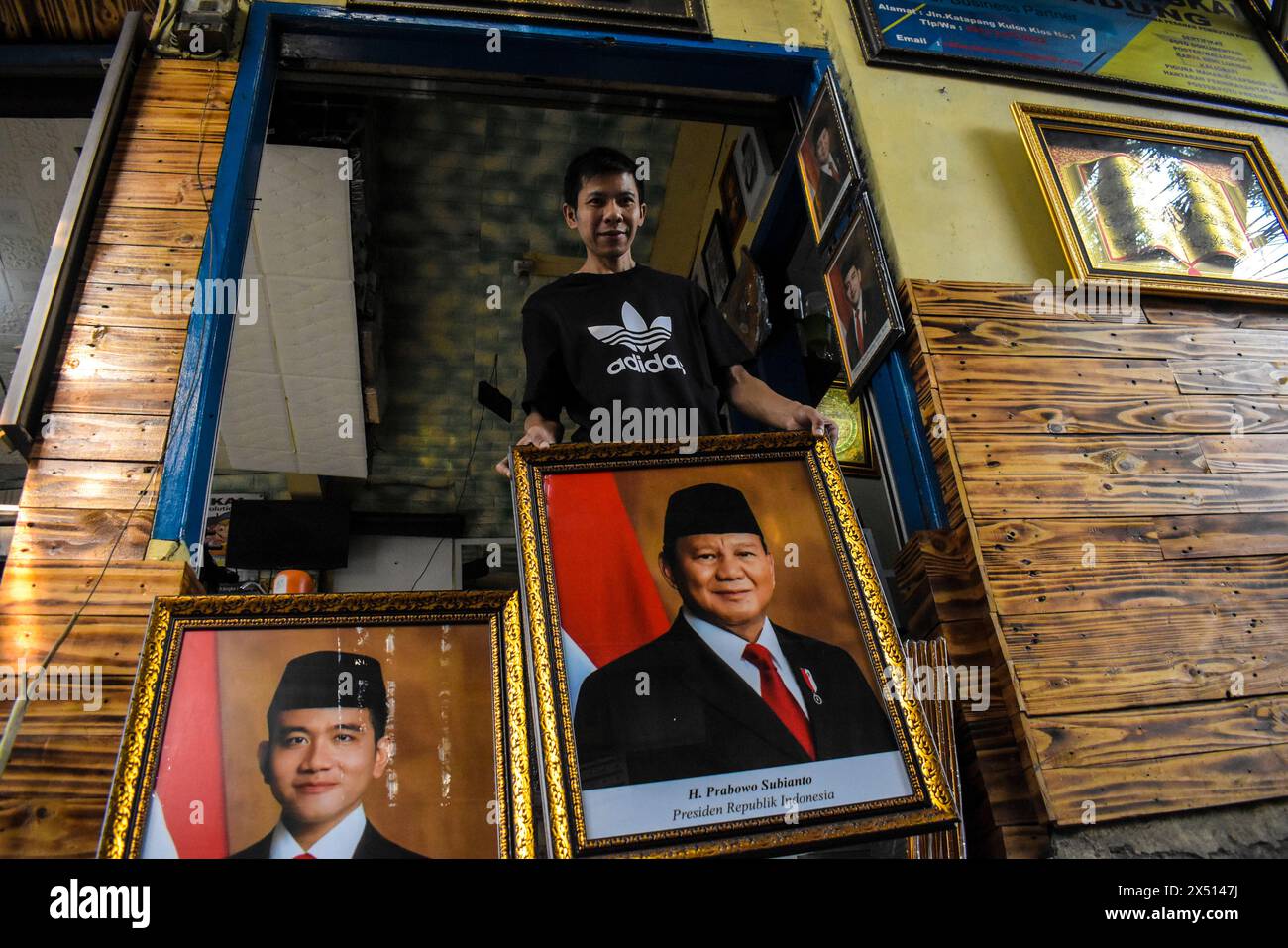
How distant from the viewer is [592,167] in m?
2.80

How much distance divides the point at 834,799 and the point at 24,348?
254 cm

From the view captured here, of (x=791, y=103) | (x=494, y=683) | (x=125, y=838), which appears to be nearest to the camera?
(x=125, y=838)

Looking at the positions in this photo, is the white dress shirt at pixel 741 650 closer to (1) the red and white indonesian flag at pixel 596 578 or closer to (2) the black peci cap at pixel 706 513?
(1) the red and white indonesian flag at pixel 596 578

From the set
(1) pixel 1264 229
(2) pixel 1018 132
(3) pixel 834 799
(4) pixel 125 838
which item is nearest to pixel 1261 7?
(1) pixel 1264 229

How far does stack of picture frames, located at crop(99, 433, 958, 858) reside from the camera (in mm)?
1584

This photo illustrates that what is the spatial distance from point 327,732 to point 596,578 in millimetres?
647

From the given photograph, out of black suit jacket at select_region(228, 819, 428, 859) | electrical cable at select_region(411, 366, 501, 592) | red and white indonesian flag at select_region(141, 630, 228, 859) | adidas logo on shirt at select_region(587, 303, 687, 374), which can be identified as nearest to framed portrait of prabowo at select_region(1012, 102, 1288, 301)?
adidas logo on shirt at select_region(587, 303, 687, 374)

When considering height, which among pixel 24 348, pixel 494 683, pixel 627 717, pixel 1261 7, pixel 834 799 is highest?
pixel 1261 7

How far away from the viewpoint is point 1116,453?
2709mm

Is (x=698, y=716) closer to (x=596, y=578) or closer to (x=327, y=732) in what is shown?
(x=596, y=578)

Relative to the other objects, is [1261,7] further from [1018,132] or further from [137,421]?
[137,421]

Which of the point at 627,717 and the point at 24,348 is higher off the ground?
the point at 24,348

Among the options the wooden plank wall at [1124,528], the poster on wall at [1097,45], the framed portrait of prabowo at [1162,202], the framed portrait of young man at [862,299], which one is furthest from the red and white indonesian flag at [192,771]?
the poster on wall at [1097,45]

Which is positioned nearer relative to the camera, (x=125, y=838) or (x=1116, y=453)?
(x=125, y=838)
